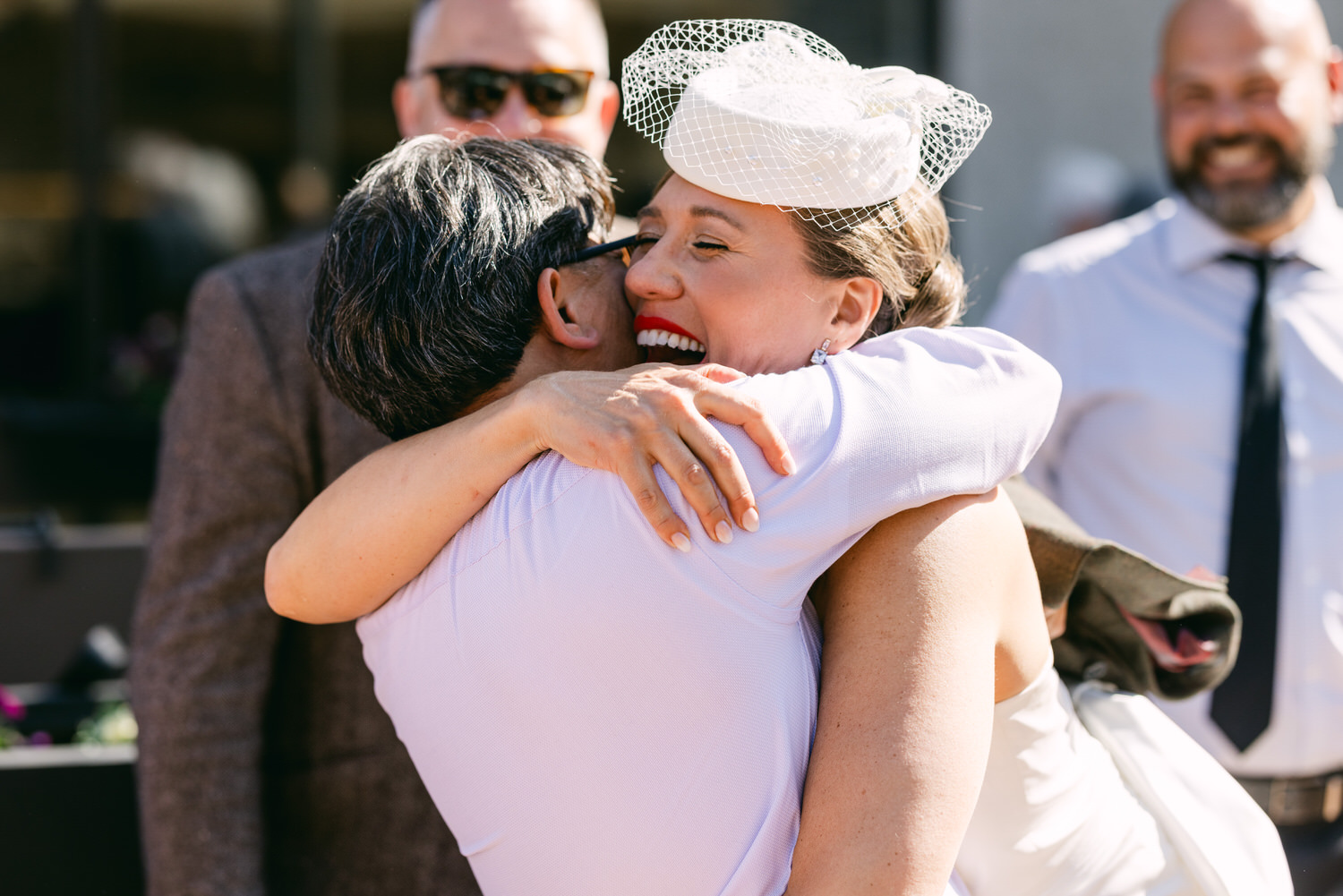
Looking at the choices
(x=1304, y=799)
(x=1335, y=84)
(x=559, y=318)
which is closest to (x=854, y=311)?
(x=559, y=318)

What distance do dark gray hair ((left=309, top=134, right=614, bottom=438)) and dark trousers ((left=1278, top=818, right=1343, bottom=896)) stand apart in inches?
86.8

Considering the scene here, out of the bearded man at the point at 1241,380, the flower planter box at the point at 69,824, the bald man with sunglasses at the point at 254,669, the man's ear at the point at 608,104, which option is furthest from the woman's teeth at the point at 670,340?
the bearded man at the point at 1241,380

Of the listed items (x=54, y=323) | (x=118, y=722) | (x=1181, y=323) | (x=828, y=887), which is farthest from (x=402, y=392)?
(x=54, y=323)

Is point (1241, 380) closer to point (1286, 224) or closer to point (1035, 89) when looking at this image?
point (1286, 224)

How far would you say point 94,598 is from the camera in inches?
125

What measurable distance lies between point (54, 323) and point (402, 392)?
15.5ft

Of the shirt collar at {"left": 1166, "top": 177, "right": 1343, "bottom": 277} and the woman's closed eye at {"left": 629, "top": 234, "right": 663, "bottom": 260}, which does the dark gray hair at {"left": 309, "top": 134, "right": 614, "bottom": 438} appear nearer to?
the woman's closed eye at {"left": 629, "top": 234, "right": 663, "bottom": 260}

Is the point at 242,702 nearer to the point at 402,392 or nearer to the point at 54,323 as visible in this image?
the point at 402,392

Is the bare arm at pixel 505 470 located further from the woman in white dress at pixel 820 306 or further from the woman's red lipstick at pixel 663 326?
the woman's red lipstick at pixel 663 326

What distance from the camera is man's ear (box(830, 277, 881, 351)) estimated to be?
4.55ft

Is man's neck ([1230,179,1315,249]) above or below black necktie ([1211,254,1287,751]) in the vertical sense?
above

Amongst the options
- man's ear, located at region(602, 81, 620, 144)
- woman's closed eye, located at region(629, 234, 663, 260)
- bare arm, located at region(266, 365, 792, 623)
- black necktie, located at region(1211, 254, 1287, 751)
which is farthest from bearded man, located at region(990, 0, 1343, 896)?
bare arm, located at region(266, 365, 792, 623)

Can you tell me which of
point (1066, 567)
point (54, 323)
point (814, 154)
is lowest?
point (54, 323)

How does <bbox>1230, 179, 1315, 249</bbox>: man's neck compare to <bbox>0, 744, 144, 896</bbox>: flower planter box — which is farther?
<bbox>1230, 179, 1315, 249</bbox>: man's neck
